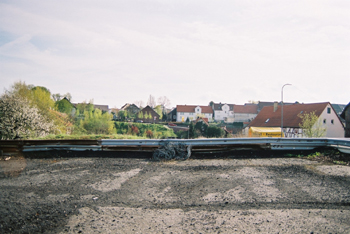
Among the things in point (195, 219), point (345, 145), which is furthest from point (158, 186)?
point (345, 145)

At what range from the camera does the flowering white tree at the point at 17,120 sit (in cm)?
2517

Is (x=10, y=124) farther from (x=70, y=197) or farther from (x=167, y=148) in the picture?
(x=70, y=197)

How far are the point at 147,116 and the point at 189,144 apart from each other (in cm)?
8582

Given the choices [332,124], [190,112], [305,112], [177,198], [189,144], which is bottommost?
[177,198]

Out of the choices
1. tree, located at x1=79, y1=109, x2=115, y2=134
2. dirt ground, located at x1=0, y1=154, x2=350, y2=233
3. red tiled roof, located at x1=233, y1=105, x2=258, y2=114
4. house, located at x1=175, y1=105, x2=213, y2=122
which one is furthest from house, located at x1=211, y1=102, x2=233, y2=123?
dirt ground, located at x1=0, y1=154, x2=350, y2=233

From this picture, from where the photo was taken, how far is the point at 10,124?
25531mm

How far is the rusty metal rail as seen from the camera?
8.80 meters

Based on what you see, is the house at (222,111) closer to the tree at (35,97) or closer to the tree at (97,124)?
the tree at (97,124)

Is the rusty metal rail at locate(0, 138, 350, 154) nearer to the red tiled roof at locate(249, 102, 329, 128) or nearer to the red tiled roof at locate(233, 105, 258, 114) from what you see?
the red tiled roof at locate(249, 102, 329, 128)

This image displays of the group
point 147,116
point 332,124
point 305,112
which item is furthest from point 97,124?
point 147,116

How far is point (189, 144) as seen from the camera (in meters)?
8.85

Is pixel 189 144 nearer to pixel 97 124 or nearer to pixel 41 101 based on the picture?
pixel 41 101

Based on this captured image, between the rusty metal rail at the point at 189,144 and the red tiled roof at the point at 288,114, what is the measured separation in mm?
42430

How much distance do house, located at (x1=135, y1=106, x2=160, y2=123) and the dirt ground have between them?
8550 centimetres
